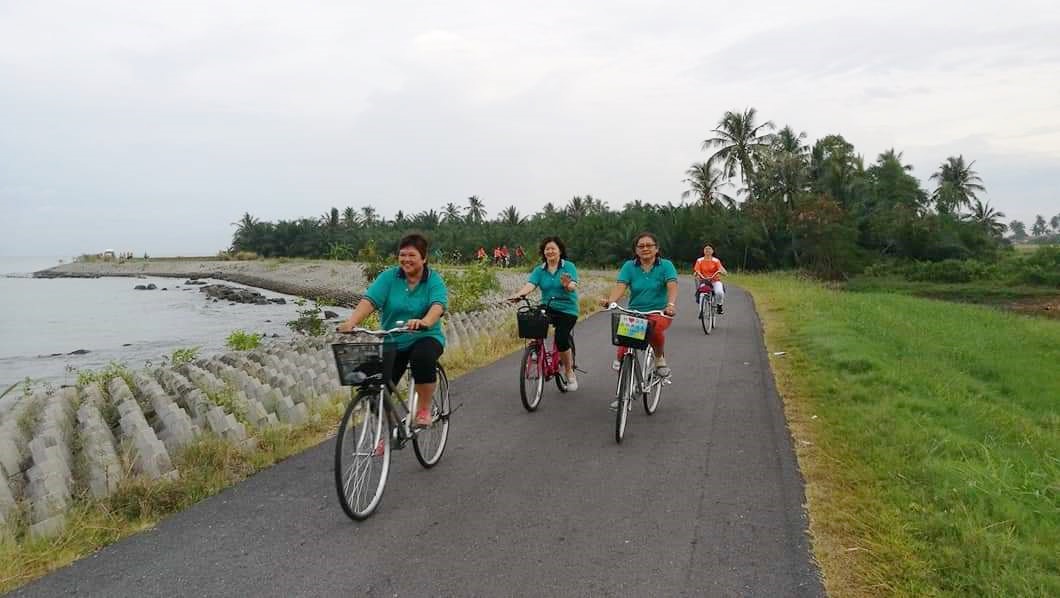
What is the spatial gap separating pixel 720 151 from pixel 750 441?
43.2 m

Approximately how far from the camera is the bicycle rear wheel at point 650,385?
6.58m

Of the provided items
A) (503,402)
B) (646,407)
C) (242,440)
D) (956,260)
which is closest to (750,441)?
(646,407)

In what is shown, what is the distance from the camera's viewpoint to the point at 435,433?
209 inches

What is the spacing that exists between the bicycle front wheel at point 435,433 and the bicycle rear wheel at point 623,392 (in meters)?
1.47

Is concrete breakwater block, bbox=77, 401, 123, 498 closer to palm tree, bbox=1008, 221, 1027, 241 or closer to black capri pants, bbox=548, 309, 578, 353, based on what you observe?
black capri pants, bbox=548, 309, 578, 353

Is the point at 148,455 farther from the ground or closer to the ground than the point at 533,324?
closer to the ground

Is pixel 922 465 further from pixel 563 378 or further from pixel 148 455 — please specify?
pixel 148 455

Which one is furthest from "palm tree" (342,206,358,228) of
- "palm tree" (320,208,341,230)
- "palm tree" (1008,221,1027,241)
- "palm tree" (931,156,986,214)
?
"palm tree" (1008,221,1027,241)

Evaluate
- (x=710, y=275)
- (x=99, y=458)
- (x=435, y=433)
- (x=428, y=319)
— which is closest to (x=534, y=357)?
(x=435, y=433)

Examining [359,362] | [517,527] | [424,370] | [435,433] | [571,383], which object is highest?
[359,362]

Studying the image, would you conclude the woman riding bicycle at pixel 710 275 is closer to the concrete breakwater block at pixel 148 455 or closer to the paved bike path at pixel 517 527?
the paved bike path at pixel 517 527

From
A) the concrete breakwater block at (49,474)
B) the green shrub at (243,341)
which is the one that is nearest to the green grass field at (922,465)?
the concrete breakwater block at (49,474)

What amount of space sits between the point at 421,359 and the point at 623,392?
195cm

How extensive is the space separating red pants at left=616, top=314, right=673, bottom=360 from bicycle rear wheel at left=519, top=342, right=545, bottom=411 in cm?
92
